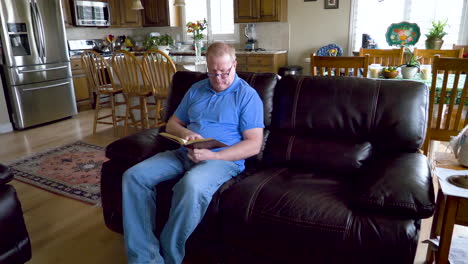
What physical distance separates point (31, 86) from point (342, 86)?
4.15 metres

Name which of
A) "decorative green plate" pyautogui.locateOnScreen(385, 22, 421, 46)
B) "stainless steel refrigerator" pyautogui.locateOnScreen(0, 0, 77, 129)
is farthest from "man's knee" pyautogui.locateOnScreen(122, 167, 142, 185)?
"stainless steel refrigerator" pyautogui.locateOnScreen(0, 0, 77, 129)

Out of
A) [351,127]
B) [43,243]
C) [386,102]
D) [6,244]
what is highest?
[386,102]

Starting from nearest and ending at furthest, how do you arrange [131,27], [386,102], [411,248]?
[411,248] → [386,102] → [131,27]

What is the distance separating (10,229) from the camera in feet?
5.55

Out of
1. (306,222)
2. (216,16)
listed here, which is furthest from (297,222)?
(216,16)

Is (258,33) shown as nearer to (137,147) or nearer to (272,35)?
(272,35)

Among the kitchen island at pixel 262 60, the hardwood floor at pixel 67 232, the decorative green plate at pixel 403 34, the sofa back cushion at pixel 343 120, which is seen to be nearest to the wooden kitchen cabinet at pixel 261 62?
the kitchen island at pixel 262 60

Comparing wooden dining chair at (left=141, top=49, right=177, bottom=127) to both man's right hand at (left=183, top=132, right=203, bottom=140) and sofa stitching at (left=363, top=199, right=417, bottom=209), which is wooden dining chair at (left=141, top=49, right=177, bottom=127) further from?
sofa stitching at (left=363, top=199, right=417, bottom=209)

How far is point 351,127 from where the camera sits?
6.17 ft

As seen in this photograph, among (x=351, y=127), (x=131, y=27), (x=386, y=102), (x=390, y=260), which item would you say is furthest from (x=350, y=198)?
(x=131, y=27)

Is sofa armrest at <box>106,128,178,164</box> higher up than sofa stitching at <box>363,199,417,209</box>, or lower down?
higher up

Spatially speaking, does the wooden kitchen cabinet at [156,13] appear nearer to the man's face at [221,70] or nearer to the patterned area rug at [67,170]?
the patterned area rug at [67,170]

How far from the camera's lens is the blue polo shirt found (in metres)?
1.88

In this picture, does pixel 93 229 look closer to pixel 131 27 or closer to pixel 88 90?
pixel 88 90
